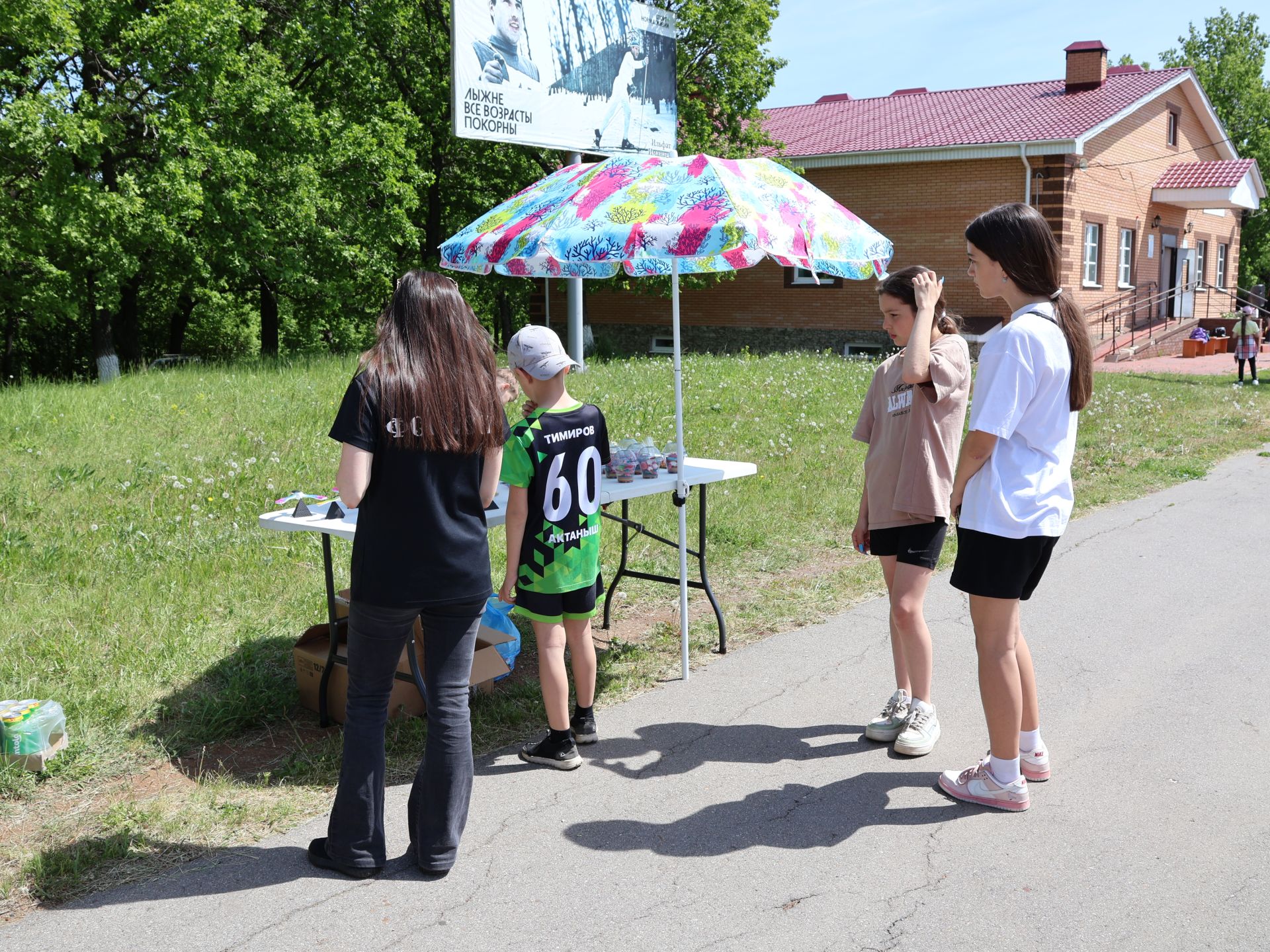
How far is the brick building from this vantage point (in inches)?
996

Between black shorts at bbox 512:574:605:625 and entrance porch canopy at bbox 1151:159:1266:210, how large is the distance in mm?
30922

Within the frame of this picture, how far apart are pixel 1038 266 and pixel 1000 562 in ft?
3.31

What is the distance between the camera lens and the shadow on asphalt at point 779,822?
370 cm

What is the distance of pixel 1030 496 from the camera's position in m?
3.60

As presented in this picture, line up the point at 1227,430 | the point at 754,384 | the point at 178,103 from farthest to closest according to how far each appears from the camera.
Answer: the point at 178,103
the point at 754,384
the point at 1227,430

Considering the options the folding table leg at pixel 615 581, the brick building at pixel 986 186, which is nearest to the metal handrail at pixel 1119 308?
the brick building at pixel 986 186

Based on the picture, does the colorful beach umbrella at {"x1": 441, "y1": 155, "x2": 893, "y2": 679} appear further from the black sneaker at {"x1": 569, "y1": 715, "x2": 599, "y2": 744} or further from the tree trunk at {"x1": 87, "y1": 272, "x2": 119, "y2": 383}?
the tree trunk at {"x1": 87, "y1": 272, "x2": 119, "y2": 383}

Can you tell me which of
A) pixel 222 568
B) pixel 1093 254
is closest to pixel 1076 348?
pixel 222 568

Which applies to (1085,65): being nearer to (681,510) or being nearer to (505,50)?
(505,50)

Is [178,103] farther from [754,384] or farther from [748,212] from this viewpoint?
[748,212]

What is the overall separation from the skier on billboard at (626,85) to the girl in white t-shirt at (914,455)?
46.9ft

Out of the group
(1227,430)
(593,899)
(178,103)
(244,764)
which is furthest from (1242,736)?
(178,103)

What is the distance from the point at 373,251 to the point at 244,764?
18.7 meters

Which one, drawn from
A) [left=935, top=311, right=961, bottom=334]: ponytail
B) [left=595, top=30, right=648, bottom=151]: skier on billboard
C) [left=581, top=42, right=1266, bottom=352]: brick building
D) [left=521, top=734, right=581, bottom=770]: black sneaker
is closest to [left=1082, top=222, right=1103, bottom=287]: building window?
[left=581, top=42, right=1266, bottom=352]: brick building
